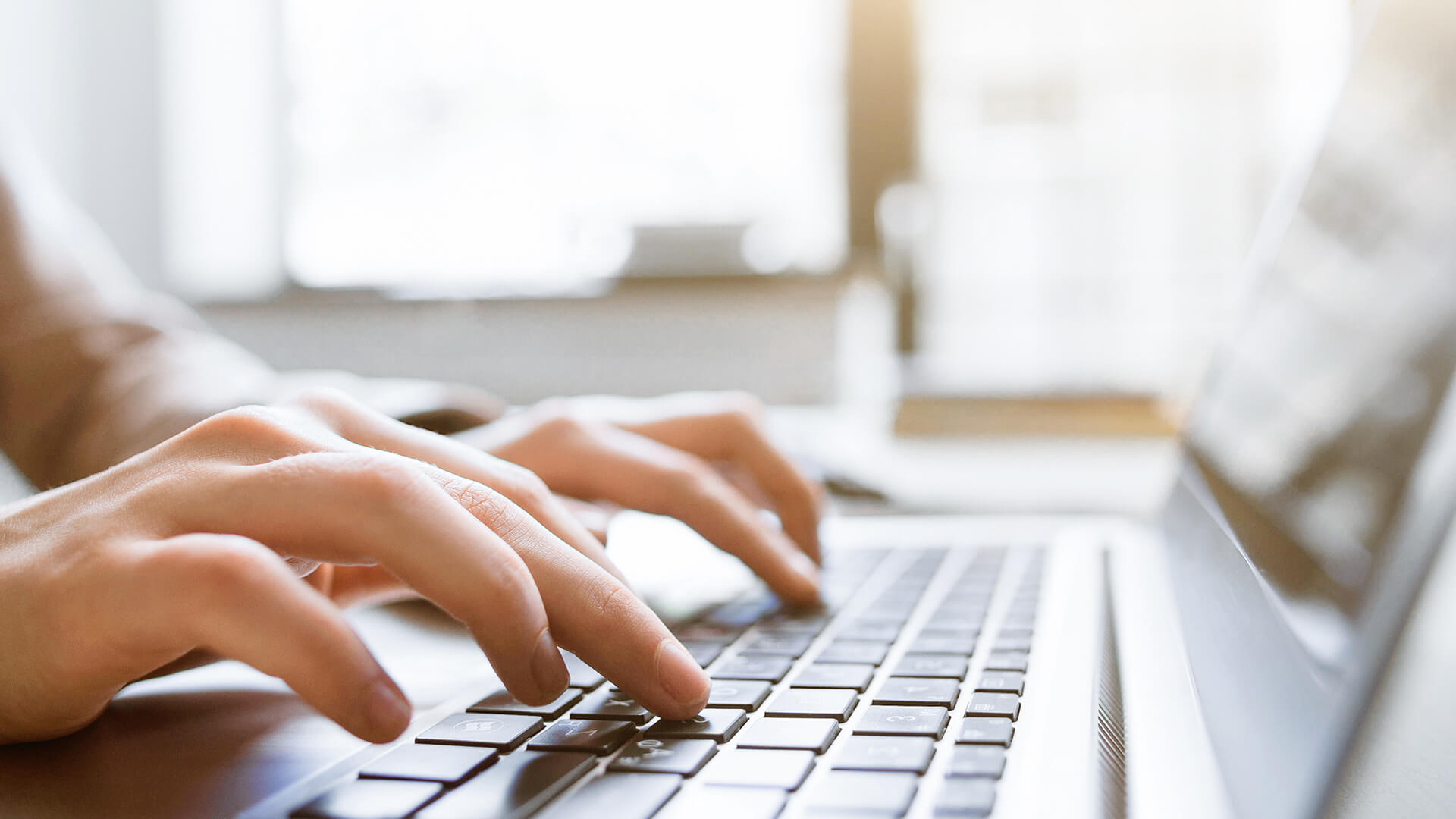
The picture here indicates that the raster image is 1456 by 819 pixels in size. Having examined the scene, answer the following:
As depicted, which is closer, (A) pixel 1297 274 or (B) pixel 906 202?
(A) pixel 1297 274

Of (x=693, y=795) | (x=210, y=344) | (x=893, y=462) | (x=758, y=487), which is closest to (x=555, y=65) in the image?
(x=893, y=462)

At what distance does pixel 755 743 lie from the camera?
27cm

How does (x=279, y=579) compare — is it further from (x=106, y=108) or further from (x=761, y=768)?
(x=106, y=108)

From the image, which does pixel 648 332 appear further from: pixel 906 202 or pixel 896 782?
pixel 896 782

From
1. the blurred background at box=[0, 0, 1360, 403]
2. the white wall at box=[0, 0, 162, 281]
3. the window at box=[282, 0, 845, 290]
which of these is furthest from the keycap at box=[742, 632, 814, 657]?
the white wall at box=[0, 0, 162, 281]

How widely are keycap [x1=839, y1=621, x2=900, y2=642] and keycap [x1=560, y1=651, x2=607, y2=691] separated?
0.11 m

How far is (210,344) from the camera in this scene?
2.49 feet

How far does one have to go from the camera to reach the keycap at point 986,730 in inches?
10.2

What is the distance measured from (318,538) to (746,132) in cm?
180

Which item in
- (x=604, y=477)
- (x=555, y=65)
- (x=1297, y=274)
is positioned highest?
(x=555, y=65)

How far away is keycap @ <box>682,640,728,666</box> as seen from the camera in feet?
1.23

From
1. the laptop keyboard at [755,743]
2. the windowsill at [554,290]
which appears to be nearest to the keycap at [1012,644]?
the laptop keyboard at [755,743]

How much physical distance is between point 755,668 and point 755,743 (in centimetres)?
9

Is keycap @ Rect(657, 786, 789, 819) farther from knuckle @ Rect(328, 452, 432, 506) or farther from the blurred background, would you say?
the blurred background
